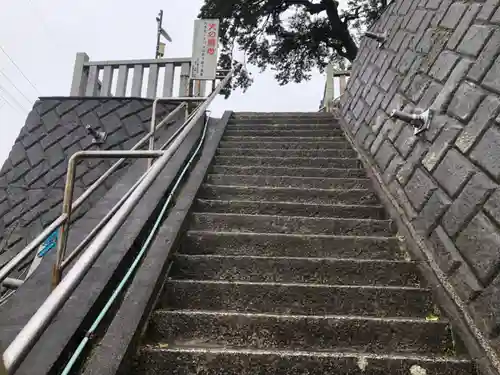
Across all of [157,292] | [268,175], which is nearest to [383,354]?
[157,292]

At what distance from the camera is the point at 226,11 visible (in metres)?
12.4

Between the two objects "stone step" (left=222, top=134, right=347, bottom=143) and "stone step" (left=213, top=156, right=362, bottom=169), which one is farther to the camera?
"stone step" (left=222, top=134, right=347, bottom=143)

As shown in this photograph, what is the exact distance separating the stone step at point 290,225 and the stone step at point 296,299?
2.65ft

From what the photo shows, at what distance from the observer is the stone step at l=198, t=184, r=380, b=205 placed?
3846 millimetres

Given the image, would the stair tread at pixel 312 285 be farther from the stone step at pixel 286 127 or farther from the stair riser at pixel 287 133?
the stone step at pixel 286 127

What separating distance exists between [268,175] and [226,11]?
9313 mm

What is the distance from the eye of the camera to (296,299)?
2520 millimetres

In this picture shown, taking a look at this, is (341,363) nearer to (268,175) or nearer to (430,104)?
(430,104)

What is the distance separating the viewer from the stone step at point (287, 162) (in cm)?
466

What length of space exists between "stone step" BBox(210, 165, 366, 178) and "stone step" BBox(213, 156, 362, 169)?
0.66ft

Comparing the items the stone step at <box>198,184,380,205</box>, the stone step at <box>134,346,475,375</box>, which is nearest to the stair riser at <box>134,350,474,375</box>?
the stone step at <box>134,346,475,375</box>

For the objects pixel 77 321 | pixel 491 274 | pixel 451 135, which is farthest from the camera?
pixel 451 135

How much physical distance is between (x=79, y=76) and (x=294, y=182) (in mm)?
3920

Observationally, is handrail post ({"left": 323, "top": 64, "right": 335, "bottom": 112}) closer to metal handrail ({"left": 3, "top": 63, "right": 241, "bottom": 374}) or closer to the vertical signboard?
the vertical signboard
